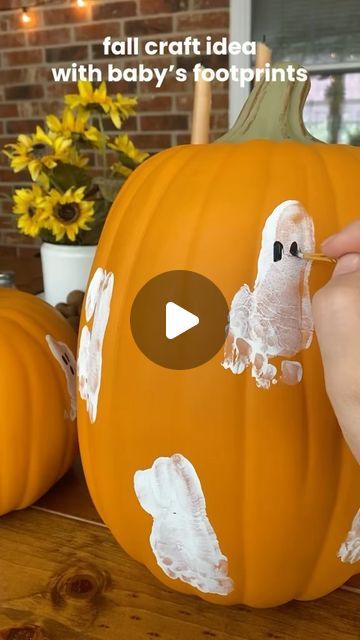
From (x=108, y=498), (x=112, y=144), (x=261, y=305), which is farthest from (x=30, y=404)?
(x=112, y=144)

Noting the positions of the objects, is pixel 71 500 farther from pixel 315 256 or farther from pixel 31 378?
pixel 315 256

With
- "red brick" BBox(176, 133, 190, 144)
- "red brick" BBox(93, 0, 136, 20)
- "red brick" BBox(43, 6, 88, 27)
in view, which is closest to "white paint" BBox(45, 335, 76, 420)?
"red brick" BBox(176, 133, 190, 144)

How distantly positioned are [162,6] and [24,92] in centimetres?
74

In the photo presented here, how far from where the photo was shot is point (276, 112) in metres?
0.46

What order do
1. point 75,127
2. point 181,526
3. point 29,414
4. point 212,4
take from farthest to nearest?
point 212,4 < point 75,127 < point 29,414 < point 181,526

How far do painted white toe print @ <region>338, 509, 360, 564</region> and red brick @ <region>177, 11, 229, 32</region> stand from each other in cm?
223

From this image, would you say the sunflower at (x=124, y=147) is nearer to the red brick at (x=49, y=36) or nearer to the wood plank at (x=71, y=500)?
the wood plank at (x=71, y=500)

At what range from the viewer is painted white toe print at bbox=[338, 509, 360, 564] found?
1.36 feet

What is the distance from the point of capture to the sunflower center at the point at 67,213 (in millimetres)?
828

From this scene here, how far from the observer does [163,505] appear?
42cm

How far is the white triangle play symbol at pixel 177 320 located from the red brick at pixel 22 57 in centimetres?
251

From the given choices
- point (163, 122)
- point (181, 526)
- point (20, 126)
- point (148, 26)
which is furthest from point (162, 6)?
point (181, 526)

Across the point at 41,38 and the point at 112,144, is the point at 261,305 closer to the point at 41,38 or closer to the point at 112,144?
the point at 112,144

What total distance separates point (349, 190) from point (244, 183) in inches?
2.9
